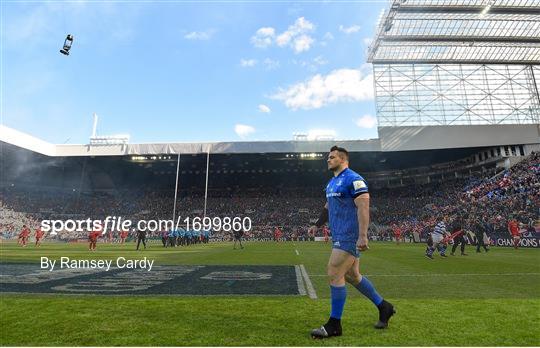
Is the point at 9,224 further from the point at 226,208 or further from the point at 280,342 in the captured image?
the point at 280,342

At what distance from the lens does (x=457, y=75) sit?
167 ft

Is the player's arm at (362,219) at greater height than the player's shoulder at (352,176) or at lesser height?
lesser

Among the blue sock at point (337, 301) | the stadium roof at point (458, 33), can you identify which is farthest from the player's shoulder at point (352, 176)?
the stadium roof at point (458, 33)

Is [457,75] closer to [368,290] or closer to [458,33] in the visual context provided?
[458,33]

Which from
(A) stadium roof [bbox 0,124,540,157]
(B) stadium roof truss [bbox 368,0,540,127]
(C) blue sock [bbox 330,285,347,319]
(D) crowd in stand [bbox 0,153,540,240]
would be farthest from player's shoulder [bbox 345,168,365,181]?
(B) stadium roof truss [bbox 368,0,540,127]

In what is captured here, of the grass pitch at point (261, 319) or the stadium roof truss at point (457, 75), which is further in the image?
the stadium roof truss at point (457, 75)

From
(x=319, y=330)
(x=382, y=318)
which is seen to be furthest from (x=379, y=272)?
(x=319, y=330)

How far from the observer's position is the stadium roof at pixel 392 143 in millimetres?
44469

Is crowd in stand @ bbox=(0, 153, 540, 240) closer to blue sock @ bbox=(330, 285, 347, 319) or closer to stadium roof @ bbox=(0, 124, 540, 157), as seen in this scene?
stadium roof @ bbox=(0, 124, 540, 157)

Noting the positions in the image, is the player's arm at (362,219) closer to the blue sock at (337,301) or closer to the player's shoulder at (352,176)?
the player's shoulder at (352,176)

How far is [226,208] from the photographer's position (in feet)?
190

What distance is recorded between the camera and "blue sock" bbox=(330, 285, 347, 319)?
13.4ft

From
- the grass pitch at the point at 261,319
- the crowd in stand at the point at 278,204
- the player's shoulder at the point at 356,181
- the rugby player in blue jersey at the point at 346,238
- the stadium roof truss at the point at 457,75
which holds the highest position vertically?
the stadium roof truss at the point at 457,75

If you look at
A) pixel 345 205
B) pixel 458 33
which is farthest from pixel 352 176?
pixel 458 33
